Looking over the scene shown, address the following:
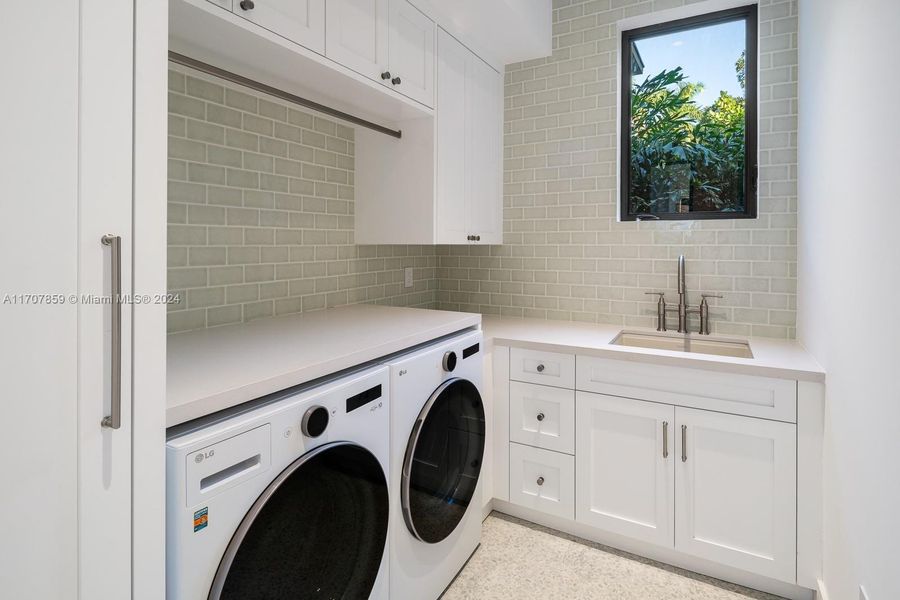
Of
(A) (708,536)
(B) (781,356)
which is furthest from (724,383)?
(A) (708,536)

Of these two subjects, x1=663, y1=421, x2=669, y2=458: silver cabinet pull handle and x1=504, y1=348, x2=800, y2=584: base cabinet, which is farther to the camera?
x1=663, y1=421, x2=669, y2=458: silver cabinet pull handle

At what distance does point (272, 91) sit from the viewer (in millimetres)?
1632

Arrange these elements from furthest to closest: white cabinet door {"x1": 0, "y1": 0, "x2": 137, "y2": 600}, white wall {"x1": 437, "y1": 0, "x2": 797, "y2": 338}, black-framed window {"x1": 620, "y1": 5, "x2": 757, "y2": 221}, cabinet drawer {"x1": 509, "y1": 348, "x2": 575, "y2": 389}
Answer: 1. black-framed window {"x1": 620, "y1": 5, "x2": 757, "y2": 221}
2. white wall {"x1": 437, "y1": 0, "x2": 797, "y2": 338}
3. cabinet drawer {"x1": 509, "y1": 348, "x2": 575, "y2": 389}
4. white cabinet door {"x1": 0, "y1": 0, "x2": 137, "y2": 600}

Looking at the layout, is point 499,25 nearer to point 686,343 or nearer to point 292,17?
point 292,17

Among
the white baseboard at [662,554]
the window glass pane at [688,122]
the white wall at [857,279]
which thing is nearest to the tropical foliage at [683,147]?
the window glass pane at [688,122]

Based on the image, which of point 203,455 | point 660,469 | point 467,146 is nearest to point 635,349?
point 660,469

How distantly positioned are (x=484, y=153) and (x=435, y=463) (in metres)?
1.74

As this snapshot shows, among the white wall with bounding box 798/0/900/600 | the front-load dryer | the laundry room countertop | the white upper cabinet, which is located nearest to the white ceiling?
the white upper cabinet

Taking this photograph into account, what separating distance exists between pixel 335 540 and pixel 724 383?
1.49 m

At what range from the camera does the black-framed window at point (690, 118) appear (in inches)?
92.7

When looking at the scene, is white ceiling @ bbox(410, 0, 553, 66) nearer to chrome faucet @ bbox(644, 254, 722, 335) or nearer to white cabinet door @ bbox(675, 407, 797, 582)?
chrome faucet @ bbox(644, 254, 722, 335)

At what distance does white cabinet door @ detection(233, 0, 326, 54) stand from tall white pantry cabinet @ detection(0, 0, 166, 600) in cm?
65

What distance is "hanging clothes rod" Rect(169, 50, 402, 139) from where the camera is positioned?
1.36 meters

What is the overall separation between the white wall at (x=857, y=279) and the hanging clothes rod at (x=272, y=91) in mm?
1635
